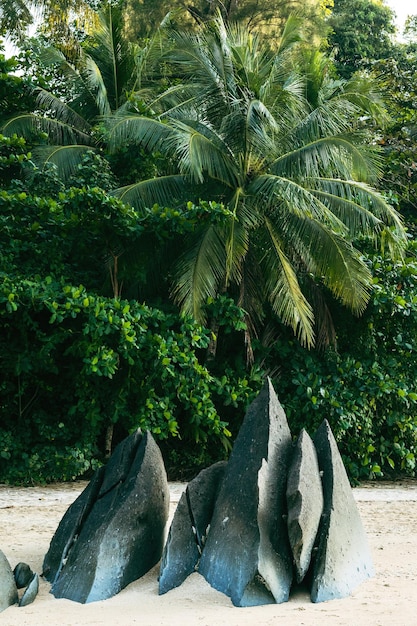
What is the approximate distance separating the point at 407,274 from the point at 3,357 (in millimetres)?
Result: 6185

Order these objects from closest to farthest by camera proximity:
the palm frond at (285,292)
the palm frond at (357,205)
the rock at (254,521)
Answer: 1. the rock at (254,521)
2. the palm frond at (285,292)
3. the palm frond at (357,205)

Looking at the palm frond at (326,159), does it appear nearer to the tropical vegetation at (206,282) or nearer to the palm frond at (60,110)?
the tropical vegetation at (206,282)

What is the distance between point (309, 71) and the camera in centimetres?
1531

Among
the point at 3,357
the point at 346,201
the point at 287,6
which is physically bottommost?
the point at 3,357

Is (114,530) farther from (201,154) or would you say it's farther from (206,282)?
(201,154)

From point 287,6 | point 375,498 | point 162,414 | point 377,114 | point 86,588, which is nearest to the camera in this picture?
point 86,588

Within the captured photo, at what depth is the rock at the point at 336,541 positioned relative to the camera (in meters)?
5.11

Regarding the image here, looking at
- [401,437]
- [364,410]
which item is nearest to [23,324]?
[364,410]

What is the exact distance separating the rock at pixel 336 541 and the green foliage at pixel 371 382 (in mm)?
6117

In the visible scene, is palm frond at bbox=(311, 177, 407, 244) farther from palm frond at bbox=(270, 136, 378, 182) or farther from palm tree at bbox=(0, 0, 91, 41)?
palm tree at bbox=(0, 0, 91, 41)

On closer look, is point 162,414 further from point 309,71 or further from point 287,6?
point 287,6

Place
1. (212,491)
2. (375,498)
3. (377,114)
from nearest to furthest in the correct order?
(212,491)
(375,498)
(377,114)

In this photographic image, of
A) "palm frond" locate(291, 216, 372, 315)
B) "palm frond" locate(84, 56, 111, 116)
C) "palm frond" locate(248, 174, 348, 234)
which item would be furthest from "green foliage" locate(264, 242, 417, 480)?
"palm frond" locate(84, 56, 111, 116)

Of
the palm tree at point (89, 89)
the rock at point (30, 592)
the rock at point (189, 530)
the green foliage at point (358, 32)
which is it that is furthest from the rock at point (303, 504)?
the green foliage at point (358, 32)
